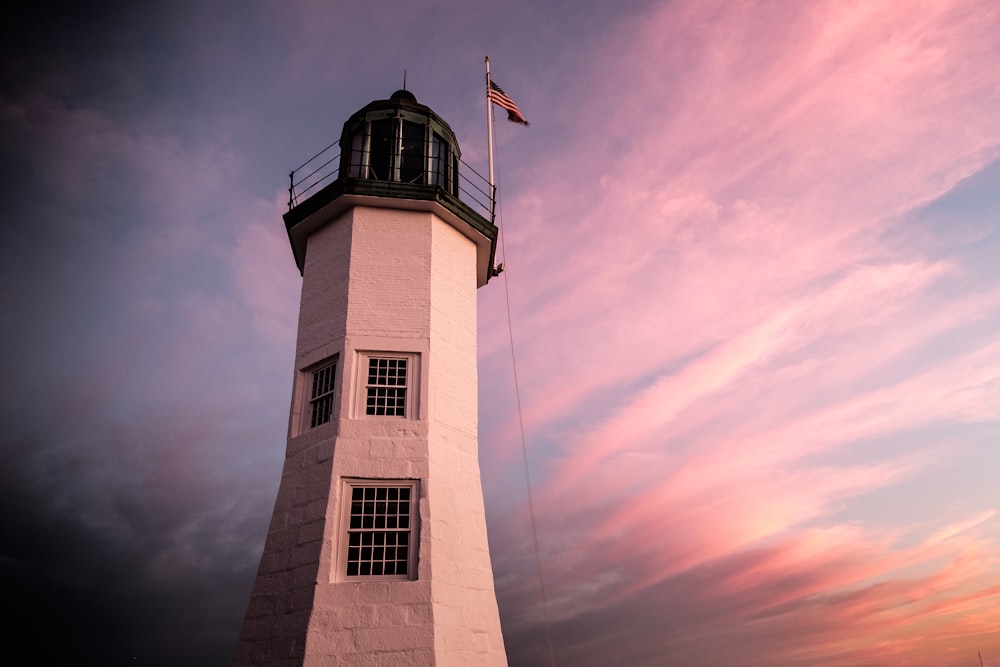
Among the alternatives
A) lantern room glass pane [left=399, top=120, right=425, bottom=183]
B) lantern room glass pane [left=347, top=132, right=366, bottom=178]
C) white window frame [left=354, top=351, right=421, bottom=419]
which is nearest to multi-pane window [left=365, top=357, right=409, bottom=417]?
white window frame [left=354, top=351, right=421, bottom=419]

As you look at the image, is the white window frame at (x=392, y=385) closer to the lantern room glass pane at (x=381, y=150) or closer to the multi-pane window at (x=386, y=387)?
the multi-pane window at (x=386, y=387)

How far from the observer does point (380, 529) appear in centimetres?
1602

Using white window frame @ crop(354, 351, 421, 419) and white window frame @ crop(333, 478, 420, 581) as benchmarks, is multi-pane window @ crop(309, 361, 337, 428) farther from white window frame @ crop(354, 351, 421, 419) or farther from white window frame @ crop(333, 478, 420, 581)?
white window frame @ crop(333, 478, 420, 581)

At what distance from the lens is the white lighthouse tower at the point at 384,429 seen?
15.0m

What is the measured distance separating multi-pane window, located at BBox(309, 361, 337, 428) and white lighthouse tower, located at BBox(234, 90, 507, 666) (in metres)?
0.04

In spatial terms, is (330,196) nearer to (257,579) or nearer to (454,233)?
(454,233)

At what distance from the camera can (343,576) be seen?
50.4 feet

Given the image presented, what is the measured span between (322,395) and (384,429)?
7.06ft

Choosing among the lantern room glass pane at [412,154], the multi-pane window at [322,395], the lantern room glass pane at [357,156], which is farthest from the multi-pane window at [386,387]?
the lantern room glass pane at [357,156]

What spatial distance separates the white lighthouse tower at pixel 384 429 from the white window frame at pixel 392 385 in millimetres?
38

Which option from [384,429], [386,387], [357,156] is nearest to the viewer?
[384,429]

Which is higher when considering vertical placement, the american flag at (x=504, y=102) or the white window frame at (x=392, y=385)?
the american flag at (x=504, y=102)

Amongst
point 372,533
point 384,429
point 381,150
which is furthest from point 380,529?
point 381,150

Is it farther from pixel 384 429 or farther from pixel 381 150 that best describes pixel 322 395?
pixel 381 150
